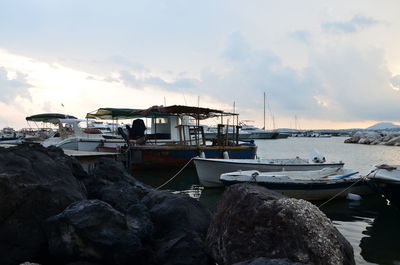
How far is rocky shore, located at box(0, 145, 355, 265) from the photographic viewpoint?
4723mm

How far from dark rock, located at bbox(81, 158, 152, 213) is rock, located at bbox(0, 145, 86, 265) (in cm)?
68

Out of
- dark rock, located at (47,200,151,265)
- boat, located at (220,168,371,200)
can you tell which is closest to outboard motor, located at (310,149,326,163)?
boat, located at (220,168,371,200)

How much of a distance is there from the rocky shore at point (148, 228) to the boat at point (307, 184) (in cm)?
570

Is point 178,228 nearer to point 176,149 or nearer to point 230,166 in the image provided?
point 230,166

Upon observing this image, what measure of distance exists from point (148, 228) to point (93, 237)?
111 cm

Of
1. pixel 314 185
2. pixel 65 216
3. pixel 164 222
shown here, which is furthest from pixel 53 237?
pixel 314 185

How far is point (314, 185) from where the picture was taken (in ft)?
41.5

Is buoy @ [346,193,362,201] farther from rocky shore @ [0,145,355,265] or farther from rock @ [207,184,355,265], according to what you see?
rock @ [207,184,355,265]

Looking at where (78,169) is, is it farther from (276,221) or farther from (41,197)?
(276,221)

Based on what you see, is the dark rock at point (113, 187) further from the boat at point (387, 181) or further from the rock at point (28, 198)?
the boat at point (387, 181)

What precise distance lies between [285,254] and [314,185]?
28.3ft

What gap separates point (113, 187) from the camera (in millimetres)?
8172

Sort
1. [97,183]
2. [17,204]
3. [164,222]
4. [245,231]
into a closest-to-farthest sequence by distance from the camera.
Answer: [245,231], [17,204], [164,222], [97,183]

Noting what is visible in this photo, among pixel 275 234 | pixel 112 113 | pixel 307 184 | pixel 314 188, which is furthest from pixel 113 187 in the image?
pixel 112 113
